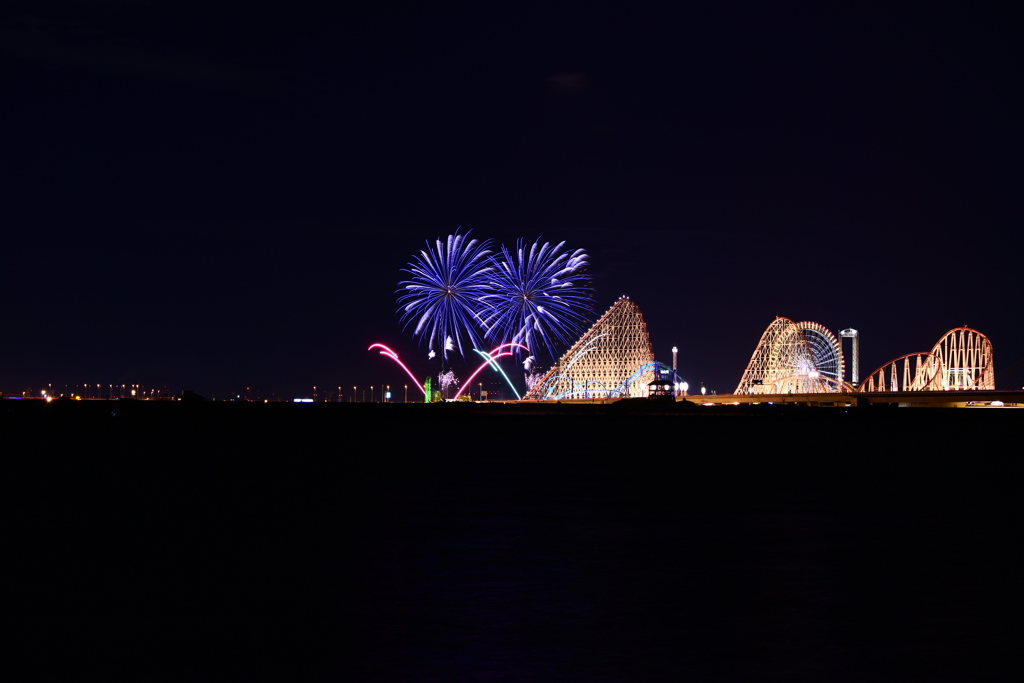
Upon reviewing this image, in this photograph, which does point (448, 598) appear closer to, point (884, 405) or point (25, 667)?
point (25, 667)

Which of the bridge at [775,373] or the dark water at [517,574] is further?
the bridge at [775,373]

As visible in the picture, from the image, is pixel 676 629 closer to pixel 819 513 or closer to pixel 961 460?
pixel 819 513

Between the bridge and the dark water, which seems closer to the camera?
the dark water

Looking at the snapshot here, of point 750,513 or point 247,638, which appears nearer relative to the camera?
point 247,638

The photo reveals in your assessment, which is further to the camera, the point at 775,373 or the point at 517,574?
the point at 775,373

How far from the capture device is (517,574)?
18.1m

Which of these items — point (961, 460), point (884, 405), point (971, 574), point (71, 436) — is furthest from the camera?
point (884, 405)

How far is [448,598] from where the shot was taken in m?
16.0

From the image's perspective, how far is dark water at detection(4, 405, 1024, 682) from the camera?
12.5 metres

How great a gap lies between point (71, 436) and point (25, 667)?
65.2m

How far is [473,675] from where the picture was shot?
11.7 metres

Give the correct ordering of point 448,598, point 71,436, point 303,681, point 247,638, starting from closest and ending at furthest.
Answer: point 303,681 < point 247,638 < point 448,598 < point 71,436

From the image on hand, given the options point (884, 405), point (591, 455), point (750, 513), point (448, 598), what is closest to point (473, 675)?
point (448, 598)

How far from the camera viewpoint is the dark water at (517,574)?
12.5 m
